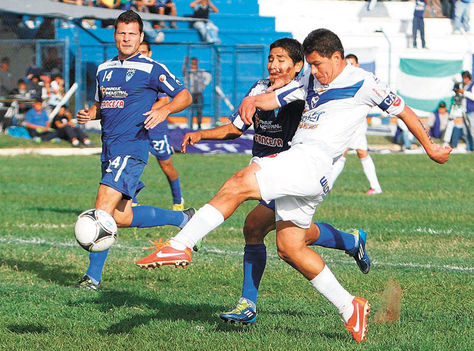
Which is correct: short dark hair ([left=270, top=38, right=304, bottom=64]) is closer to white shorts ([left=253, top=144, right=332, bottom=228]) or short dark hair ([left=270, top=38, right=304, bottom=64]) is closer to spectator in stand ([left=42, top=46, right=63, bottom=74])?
white shorts ([left=253, top=144, right=332, bottom=228])

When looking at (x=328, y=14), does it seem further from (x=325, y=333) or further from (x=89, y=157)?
(x=325, y=333)

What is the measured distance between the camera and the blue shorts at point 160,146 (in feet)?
38.1

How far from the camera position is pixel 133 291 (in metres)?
7.12

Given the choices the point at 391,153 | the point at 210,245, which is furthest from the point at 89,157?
the point at 210,245

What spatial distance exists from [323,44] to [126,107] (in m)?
2.25

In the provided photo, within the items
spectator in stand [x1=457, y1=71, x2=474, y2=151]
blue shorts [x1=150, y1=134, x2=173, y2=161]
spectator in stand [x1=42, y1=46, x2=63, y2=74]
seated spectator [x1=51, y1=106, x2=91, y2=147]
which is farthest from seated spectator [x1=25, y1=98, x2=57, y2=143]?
blue shorts [x1=150, y1=134, x2=173, y2=161]

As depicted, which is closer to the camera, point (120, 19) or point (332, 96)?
point (332, 96)

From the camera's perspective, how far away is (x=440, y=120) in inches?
979

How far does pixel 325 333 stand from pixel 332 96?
1.59 m

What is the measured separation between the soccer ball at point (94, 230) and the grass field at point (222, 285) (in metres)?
0.58

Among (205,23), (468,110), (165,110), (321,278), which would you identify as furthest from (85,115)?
(205,23)

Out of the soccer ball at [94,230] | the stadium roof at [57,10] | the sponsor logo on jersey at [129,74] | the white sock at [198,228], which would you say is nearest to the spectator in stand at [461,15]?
the stadium roof at [57,10]

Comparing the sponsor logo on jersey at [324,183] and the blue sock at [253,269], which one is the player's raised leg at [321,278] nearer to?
the sponsor logo on jersey at [324,183]

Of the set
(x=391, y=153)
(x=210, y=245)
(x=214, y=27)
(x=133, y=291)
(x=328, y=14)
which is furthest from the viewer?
(x=328, y=14)
